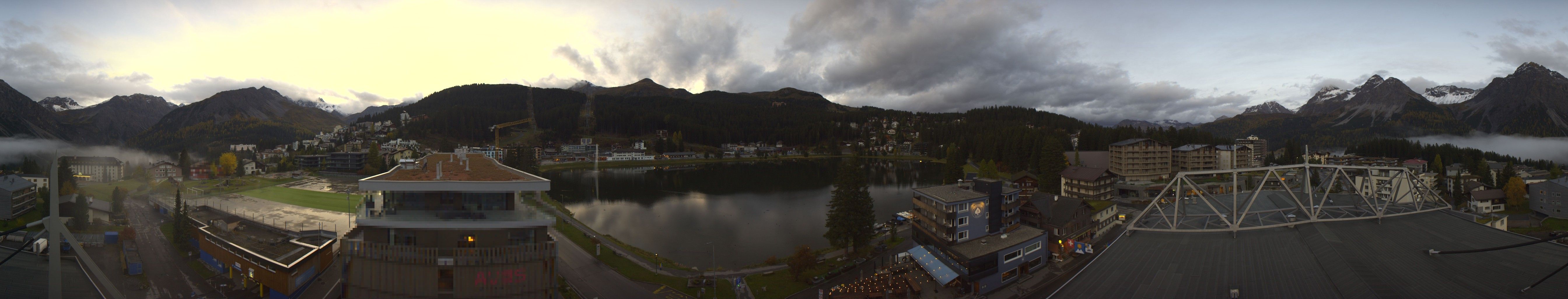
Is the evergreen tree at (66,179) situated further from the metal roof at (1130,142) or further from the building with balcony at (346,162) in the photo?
the metal roof at (1130,142)

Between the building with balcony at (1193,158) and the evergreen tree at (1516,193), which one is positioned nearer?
the evergreen tree at (1516,193)

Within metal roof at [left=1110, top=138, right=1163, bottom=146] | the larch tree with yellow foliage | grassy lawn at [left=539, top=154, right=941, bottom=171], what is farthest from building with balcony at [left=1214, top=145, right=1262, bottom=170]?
the larch tree with yellow foliage

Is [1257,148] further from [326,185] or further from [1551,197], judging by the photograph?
[326,185]

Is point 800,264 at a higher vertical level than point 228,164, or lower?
lower

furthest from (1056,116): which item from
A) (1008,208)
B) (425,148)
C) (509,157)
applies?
(425,148)

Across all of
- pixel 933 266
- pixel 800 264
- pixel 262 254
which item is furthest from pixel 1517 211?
pixel 262 254

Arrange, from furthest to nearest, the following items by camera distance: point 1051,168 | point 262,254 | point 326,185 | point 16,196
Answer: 1. point 1051,168
2. point 326,185
3. point 262,254
4. point 16,196

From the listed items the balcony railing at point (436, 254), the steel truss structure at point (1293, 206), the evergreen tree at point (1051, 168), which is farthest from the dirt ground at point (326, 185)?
the evergreen tree at point (1051, 168)
